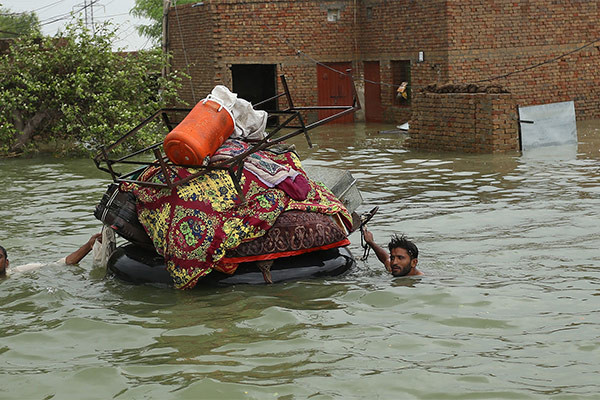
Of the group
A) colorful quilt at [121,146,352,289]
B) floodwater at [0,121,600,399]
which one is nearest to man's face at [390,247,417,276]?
floodwater at [0,121,600,399]

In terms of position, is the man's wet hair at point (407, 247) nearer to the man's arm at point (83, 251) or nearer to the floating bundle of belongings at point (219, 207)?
the floating bundle of belongings at point (219, 207)

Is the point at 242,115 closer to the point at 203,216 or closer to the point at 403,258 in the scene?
the point at 203,216

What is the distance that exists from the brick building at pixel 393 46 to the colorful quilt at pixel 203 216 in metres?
14.5

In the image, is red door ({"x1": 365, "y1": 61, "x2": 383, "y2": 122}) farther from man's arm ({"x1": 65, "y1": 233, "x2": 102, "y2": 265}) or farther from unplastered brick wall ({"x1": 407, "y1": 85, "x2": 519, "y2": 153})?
man's arm ({"x1": 65, "y1": 233, "x2": 102, "y2": 265})

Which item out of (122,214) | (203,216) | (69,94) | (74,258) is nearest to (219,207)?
(203,216)

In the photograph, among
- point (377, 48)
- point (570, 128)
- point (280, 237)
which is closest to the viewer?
point (280, 237)

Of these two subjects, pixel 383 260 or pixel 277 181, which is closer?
pixel 277 181

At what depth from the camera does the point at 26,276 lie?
805 cm

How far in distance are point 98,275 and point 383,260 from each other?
2.65m

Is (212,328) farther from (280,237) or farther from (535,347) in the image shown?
(535,347)

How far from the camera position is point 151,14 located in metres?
62.6

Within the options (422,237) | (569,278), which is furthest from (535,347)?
(422,237)

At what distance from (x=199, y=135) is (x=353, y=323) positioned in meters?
1.96

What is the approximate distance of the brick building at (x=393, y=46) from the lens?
22125 millimetres
